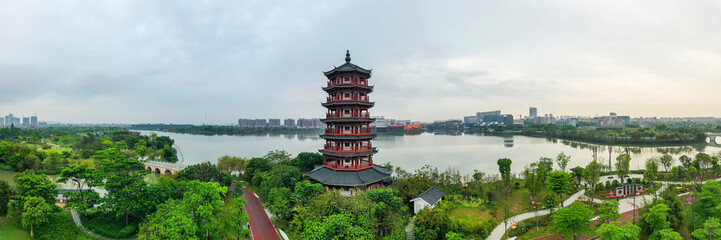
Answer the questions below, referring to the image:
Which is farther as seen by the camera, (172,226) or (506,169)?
(506,169)

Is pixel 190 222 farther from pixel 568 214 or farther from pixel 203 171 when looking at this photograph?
pixel 568 214

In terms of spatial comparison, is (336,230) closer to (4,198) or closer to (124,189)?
(124,189)

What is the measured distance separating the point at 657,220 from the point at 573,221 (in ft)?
9.04

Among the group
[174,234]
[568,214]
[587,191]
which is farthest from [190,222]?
[587,191]

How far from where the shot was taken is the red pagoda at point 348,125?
16.3 meters

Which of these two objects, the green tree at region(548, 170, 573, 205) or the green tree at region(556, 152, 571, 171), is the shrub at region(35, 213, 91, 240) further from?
the green tree at region(556, 152, 571, 171)

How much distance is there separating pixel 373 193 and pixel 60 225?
13.0m

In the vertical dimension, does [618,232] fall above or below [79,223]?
above

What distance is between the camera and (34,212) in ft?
36.3

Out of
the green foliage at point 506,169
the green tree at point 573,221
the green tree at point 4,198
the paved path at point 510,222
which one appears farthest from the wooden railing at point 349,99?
the green tree at point 4,198

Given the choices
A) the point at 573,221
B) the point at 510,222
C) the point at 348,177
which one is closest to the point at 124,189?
the point at 348,177

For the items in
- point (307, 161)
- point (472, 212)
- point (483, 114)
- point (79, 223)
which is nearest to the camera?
point (79, 223)

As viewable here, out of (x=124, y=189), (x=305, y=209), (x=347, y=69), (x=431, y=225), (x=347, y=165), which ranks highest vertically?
(x=347, y=69)

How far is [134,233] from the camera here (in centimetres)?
1291
